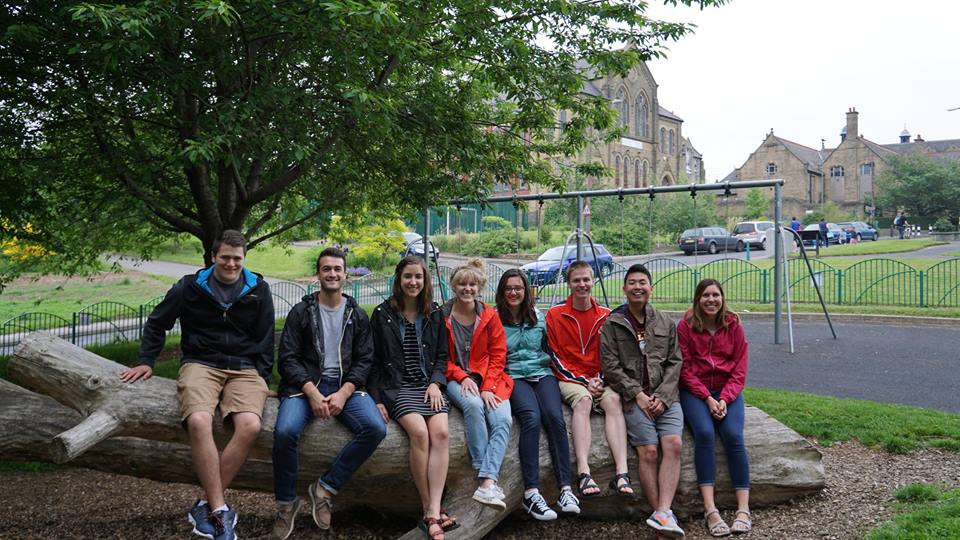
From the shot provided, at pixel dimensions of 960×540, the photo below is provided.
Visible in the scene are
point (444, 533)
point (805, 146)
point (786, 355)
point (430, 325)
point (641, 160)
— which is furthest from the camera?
point (805, 146)

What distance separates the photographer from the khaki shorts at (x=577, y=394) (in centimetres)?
504

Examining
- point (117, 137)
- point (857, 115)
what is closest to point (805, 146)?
point (857, 115)

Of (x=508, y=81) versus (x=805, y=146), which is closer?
(x=508, y=81)

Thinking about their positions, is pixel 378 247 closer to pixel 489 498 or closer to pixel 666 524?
pixel 489 498

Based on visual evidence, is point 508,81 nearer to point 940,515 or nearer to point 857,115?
point 940,515

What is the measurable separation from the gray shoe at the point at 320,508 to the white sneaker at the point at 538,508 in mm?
1258

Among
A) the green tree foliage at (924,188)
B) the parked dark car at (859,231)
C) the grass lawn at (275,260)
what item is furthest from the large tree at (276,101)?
the green tree foliage at (924,188)

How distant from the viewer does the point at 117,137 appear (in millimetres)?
7969

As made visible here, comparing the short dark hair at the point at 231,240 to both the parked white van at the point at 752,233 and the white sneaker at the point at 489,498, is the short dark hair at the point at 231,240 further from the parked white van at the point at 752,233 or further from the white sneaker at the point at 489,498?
the parked white van at the point at 752,233

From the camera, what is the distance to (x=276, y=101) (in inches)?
258

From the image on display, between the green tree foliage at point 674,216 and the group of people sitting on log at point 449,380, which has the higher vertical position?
the green tree foliage at point 674,216

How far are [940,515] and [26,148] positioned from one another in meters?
8.91

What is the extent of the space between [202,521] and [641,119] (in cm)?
6421

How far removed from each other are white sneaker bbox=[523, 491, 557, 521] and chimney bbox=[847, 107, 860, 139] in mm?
75369
